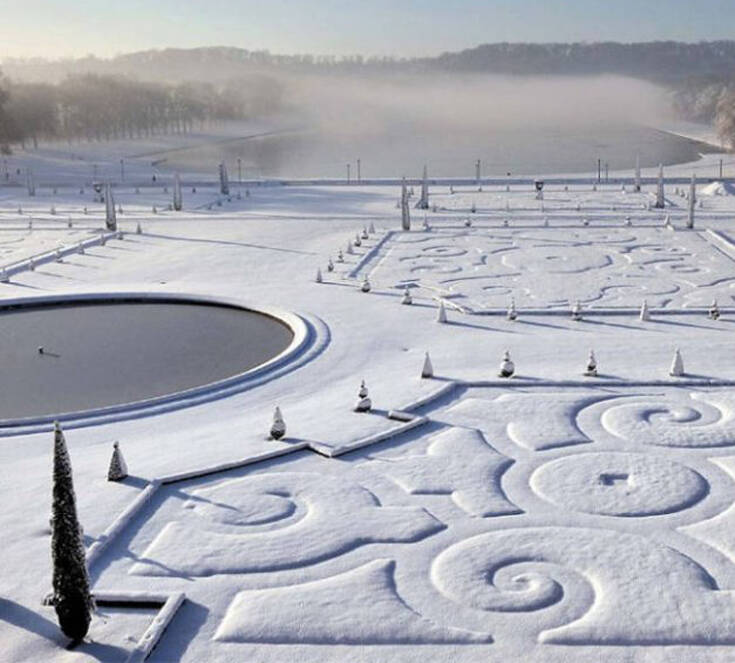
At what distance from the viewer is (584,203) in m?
72.8

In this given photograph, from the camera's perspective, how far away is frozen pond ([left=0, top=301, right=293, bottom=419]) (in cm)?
2675

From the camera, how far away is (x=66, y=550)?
12969mm

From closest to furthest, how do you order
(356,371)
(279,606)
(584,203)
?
(279,606)
(356,371)
(584,203)

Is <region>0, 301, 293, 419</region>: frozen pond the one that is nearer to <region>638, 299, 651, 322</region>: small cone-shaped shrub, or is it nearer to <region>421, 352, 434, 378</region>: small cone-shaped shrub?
<region>421, 352, 434, 378</region>: small cone-shaped shrub

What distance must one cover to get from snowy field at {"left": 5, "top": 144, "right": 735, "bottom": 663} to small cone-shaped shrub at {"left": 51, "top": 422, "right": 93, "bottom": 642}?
66 centimetres

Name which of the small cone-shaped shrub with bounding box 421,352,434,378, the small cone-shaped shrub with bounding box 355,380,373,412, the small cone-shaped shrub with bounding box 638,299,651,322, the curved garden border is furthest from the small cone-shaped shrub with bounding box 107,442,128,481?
the small cone-shaped shrub with bounding box 638,299,651,322

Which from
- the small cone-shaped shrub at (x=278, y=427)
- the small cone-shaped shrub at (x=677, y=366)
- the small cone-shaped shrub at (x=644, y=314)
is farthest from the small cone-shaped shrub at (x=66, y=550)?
the small cone-shaped shrub at (x=644, y=314)

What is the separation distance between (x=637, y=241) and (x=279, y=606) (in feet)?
138

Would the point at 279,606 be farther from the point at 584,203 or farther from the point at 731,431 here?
the point at 584,203

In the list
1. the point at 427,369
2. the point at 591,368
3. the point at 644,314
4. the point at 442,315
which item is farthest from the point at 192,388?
the point at 644,314

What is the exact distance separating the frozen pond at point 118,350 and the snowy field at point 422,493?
0.88 metres

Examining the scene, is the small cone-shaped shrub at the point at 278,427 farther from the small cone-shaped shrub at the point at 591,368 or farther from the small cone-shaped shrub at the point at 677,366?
the small cone-shaped shrub at the point at 677,366

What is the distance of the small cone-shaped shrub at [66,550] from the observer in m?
12.9

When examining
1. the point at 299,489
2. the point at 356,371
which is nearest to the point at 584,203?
the point at 356,371
